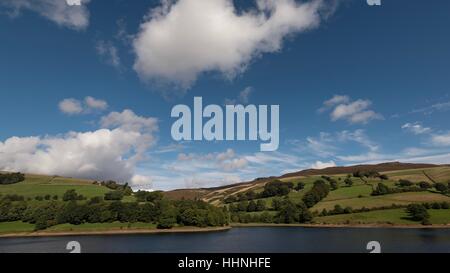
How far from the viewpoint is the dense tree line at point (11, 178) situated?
518ft

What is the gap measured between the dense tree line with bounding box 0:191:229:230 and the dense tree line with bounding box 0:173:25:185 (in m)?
38.6

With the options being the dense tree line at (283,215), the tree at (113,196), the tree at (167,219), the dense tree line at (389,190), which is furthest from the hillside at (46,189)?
the dense tree line at (389,190)

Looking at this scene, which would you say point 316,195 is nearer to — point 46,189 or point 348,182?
point 348,182

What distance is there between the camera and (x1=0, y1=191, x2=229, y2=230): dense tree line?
115312 millimetres

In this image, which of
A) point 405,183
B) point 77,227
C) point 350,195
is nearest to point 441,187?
point 405,183

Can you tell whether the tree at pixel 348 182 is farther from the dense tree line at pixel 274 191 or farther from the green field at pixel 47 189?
the green field at pixel 47 189

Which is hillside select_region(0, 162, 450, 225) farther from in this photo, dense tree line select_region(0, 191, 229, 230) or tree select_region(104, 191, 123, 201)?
dense tree line select_region(0, 191, 229, 230)

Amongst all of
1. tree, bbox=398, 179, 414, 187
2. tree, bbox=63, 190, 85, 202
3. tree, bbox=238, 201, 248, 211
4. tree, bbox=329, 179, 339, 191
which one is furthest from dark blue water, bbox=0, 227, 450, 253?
tree, bbox=238, 201, 248, 211

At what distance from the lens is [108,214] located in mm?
116375

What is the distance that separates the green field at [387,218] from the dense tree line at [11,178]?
135524 mm

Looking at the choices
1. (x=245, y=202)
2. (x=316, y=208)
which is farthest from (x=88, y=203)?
(x=316, y=208)
